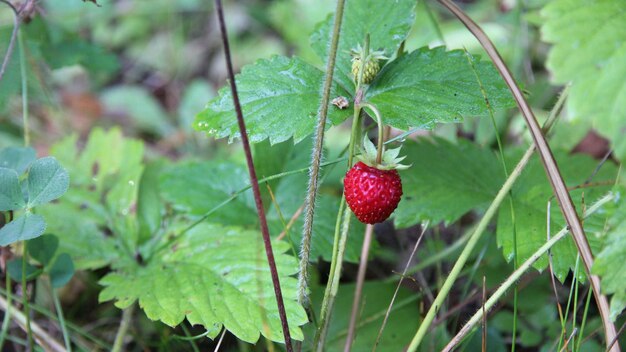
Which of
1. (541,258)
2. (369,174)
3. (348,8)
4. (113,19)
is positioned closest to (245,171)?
(348,8)

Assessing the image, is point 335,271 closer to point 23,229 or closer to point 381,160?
point 381,160

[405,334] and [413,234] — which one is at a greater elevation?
[413,234]

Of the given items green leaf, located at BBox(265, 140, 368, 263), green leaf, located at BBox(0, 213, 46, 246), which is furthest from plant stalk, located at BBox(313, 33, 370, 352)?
green leaf, located at BBox(0, 213, 46, 246)

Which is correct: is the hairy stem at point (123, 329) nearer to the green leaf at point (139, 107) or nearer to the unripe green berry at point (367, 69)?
the unripe green berry at point (367, 69)

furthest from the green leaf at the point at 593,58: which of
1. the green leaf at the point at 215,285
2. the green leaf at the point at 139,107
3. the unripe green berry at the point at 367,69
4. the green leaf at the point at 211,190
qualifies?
the green leaf at the point at 139,107

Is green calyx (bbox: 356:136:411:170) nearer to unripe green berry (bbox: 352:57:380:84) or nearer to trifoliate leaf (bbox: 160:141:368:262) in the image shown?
unripe green berry (bbox: 352:57:380:84)

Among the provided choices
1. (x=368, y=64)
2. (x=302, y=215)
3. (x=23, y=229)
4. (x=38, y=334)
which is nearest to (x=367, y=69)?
(x=368, y=64)

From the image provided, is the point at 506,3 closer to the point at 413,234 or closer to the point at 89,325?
the point at 413,234

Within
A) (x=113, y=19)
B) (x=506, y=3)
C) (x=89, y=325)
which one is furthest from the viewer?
(x=113, y=19)
